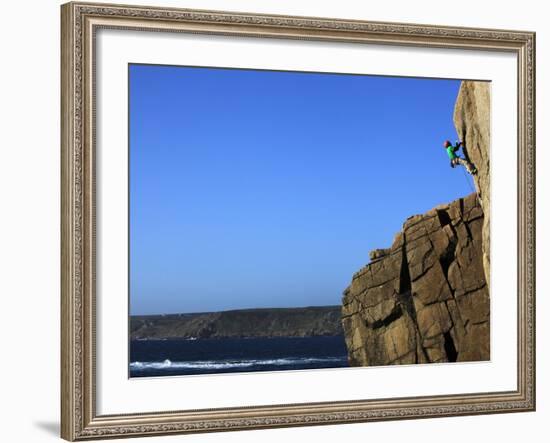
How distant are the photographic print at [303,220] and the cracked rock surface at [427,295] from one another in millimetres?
12

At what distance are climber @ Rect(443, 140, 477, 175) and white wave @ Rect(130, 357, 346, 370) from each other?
63.5 inches

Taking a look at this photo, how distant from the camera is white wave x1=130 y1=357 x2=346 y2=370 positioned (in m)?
7.16

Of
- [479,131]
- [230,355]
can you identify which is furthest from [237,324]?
[479,131]

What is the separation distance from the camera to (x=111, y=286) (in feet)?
22.8

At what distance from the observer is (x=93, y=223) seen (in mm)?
6895

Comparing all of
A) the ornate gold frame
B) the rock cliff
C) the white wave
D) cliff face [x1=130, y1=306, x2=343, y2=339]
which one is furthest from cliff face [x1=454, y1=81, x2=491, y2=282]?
the white wave

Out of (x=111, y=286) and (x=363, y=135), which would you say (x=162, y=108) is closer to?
(x=111, y=286)

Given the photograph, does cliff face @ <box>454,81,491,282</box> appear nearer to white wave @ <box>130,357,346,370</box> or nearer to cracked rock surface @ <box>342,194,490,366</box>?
cracked rock surface @ <box>342,194,490,366</box>

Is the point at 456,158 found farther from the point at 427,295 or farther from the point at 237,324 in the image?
the point at 237,324

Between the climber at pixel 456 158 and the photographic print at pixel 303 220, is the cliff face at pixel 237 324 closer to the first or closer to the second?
the photographic print at pixel 303 220

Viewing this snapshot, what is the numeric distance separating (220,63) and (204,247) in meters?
1.23

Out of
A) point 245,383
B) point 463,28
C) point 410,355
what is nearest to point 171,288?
point 245,383

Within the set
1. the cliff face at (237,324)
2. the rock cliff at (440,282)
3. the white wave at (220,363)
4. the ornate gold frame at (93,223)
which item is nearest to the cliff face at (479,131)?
the rock cliff at (440,282)

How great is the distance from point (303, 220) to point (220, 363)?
1.37 meters
